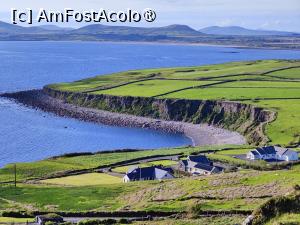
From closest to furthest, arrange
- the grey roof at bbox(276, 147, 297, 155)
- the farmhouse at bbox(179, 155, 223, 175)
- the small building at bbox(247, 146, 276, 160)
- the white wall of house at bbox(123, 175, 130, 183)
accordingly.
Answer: the white wall of house at bbox(123, 175, 130, 183)
the farmhouse at bbox(179, 155, 223, 175)
the small building at bbox(247, 146, 276, 160)
the grey roof at bbox(276, 147, 297, 155)

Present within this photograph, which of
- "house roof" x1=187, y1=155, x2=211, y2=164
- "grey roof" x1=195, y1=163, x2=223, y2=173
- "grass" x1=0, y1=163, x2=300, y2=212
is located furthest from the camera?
"house roof" x1=187, y1=155, x2=211, y2=164

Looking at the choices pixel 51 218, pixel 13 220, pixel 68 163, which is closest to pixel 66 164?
pixel 68 163

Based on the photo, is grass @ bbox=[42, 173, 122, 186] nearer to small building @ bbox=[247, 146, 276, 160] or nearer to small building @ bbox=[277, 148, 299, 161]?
small building @ bbox=[247, 146, 276, 160]

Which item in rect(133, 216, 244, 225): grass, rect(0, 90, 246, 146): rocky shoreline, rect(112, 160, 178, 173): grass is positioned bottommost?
rect(0, 90, 246, 146): rocky shoreline

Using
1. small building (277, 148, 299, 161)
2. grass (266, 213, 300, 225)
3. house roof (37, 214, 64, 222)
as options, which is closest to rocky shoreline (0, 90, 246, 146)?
small building (277, 148, 299, 161)

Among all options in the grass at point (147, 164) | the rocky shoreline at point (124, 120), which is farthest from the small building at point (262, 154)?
the rocky shoreline at point (124, 120)

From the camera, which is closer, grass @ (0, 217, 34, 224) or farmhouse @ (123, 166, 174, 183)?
grass @ (0, 217, 34, 224)

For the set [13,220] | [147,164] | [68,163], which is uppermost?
[13,220]

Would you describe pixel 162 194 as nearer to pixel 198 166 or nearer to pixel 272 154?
pixel 198 166
